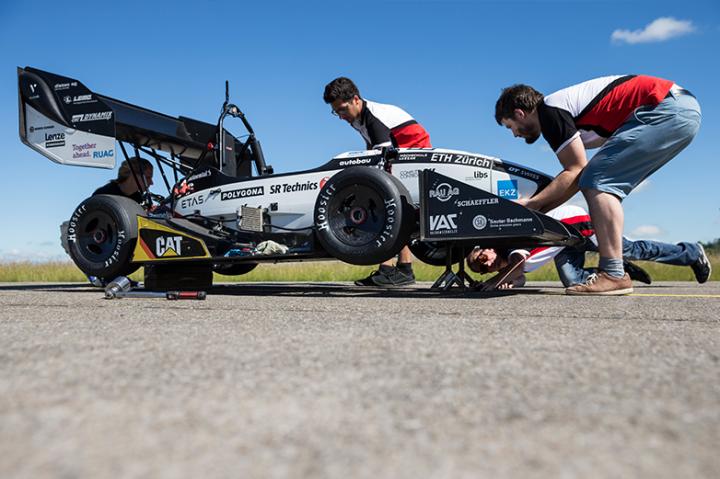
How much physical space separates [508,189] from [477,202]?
0.48 metres

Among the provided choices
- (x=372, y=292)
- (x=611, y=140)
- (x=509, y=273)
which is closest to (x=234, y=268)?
(x=372, y=292)

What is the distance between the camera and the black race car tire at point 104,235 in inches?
209

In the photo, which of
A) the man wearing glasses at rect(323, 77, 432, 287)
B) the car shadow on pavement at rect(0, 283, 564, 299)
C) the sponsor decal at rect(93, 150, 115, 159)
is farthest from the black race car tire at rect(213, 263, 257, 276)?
the man wearing glasses at rect(323, 77, 432, 287)

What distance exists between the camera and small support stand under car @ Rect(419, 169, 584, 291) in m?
3.81

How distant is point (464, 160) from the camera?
4383mm

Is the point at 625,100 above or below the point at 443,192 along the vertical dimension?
above

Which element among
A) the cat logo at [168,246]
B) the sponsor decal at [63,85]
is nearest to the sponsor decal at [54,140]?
the sponsor decal at [63,85]

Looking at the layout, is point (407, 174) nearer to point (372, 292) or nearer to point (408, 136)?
point (408, 136)

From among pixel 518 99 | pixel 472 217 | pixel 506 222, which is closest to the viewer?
pixel 506 222

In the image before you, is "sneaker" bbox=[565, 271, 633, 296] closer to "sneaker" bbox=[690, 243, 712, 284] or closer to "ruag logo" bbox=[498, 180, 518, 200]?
"ruag logo" bbox=[498, 180, 518, 200]

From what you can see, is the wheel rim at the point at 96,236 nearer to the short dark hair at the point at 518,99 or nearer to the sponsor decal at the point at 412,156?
the sponsor decal at the point at 412,156

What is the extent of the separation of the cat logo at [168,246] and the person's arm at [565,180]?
9.14 ft

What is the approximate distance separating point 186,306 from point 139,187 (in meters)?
3.22

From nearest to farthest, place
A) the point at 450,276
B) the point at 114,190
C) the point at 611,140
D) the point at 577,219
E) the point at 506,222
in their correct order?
the point at 506,222 < the point at 611,140 < the point at 450,276 < the point at 577,219 < the point at 114,190
